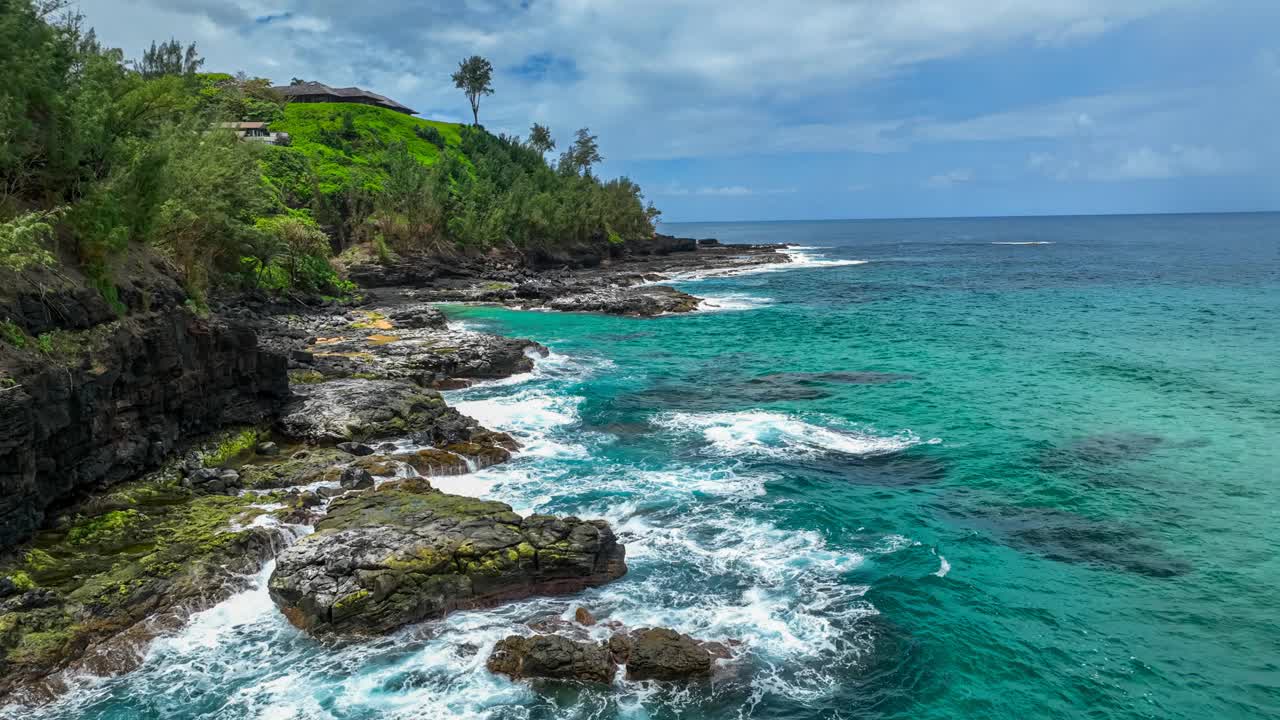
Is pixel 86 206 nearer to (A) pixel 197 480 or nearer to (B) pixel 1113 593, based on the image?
(A) pixel 197 480

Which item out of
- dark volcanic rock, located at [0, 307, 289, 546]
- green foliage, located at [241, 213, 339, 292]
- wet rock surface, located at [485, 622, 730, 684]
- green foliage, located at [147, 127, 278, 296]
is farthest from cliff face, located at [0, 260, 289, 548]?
green foliage, located at [241, 213, 339, 292]

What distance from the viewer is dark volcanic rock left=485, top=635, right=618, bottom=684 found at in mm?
14344

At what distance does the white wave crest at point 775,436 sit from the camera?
2852 centimetres

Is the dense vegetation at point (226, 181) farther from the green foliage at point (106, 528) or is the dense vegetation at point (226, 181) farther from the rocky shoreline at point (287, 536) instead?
the green foliage at point (106, 528)

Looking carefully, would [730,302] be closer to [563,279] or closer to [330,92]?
[563,279]

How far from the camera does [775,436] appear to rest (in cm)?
3014

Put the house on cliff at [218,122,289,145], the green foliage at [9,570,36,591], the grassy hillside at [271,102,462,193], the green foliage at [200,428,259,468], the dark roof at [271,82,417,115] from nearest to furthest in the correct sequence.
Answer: the green foliage at [9,570,36,591], the green foliage at [200,428,259,468], the house on cliff at [218,122,289,145], the grassy hillside at [271,102,462,193], the dark roof at [271,82,417,115]

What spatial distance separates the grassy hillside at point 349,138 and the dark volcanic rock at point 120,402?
6756cm

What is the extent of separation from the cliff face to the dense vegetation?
1505mm

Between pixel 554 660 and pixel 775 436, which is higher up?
pixel 775 436

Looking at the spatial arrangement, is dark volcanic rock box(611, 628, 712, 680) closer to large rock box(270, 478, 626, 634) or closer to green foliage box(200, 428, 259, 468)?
large rock box(270, 478, 626, 634)

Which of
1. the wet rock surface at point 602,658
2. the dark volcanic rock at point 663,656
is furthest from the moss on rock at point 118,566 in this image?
the dark volcanic rock at point 663,656

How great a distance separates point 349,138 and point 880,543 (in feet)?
385

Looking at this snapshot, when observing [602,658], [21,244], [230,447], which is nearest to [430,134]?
[230,447]
